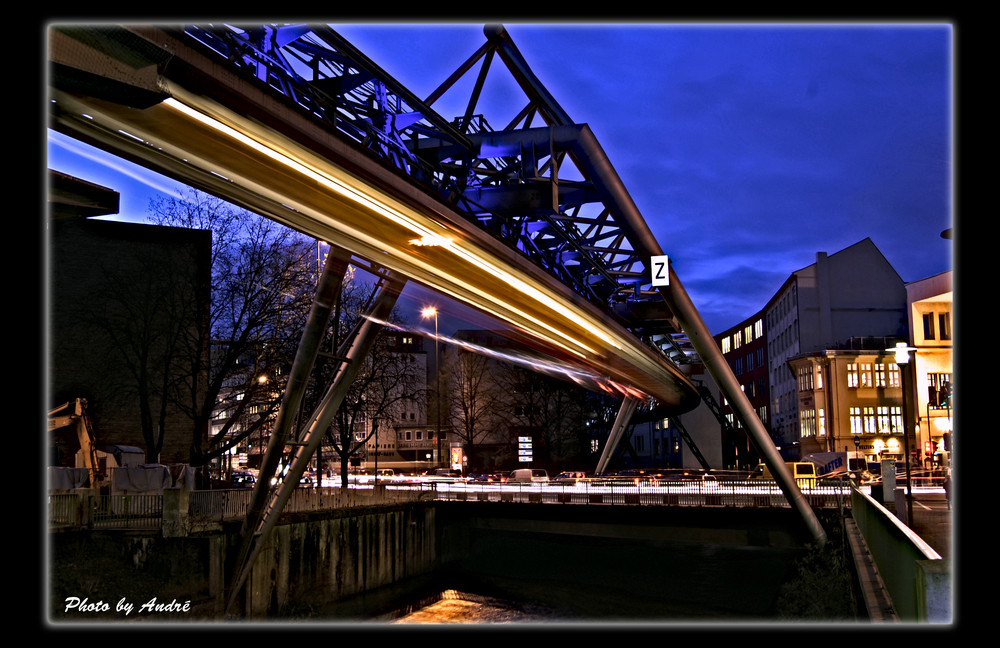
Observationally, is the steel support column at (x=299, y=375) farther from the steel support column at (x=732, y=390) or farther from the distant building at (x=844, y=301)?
the distant building at (x=844, y=301)

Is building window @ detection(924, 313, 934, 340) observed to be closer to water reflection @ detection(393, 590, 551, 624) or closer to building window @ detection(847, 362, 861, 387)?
building window @ detection(847, 362, 861, 387)

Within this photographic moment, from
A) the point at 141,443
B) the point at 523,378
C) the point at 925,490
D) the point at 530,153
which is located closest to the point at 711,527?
the point at 925,490

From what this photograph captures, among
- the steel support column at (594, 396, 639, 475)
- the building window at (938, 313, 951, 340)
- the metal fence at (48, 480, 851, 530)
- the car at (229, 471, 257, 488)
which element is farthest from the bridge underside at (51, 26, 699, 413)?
the building window at (938, 313, 951, 340)

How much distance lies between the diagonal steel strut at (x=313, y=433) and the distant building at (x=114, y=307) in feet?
39.2

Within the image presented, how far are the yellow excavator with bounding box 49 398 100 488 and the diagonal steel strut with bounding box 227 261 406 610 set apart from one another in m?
9.81

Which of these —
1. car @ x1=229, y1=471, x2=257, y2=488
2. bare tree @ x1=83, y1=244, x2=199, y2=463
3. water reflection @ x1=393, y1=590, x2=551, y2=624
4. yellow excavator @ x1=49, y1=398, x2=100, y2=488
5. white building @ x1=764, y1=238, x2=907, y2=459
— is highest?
white building @ x1=764, y1=238, x2=907, y2=459

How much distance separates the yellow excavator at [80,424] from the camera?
98.2 ft

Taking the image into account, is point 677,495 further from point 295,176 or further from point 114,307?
point 114,307

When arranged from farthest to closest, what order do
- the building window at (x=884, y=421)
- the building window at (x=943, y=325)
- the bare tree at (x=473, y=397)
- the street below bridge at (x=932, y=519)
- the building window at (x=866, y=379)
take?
the bare tree at (x=473, y=397) < the building window at (x=866, y=379) < the building window at (x=884, y=421) < the building window at (x=943, y=325) < the street below bridge at (x=932, y=519)

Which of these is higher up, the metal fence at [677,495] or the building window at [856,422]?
the building window at [856,422]

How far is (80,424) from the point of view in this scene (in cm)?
3114

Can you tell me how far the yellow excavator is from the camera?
2994 centimetres

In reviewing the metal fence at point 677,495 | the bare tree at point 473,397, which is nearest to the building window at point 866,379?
the bare tree at point 473,397

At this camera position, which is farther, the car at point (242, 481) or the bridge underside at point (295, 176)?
the car at point (242, 481)
